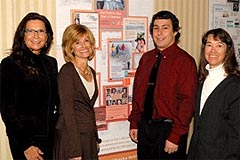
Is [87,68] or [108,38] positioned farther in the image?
[108,38]

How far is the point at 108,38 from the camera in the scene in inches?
119

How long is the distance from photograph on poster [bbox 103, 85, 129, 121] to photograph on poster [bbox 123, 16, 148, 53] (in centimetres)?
40

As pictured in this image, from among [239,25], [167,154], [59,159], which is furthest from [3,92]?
[239,25]

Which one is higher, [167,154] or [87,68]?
[87,68]

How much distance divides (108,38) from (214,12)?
1324 millimetres

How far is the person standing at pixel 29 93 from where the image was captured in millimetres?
2240

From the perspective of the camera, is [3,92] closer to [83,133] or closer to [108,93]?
[83,133]

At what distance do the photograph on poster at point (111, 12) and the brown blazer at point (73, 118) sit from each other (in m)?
0.69

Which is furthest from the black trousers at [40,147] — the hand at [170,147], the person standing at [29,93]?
the hand at [170,147]

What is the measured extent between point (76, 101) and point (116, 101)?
767 mm

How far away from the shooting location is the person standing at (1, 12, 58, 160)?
224 centimetres

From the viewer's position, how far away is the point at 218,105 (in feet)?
7.80

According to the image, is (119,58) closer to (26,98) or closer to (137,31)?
(137,31)

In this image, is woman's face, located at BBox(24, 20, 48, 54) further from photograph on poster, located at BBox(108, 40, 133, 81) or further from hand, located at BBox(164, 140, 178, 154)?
hand, located at BBox(164, 140, 178, 154)
